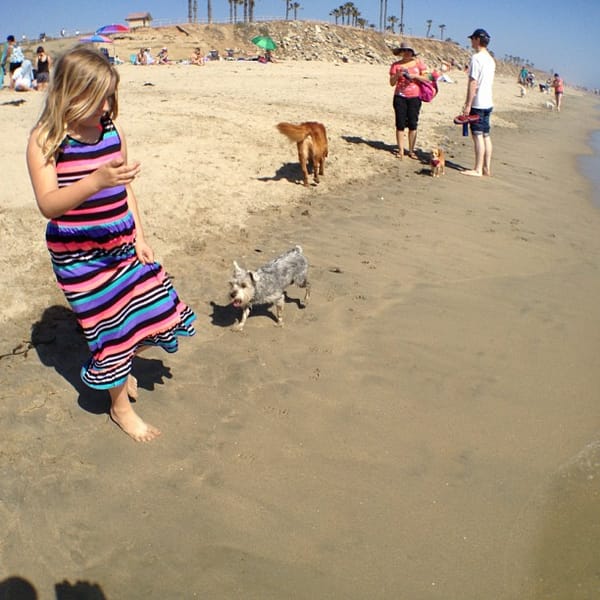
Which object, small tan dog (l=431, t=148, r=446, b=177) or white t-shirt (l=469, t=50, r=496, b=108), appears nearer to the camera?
white t-shirt (l=469, t=50, r=496, b=108)

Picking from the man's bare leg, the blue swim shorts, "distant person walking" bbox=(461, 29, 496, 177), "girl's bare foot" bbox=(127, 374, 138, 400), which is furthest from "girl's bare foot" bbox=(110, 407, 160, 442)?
the blue swim shorts

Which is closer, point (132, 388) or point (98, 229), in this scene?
point (98, 229)

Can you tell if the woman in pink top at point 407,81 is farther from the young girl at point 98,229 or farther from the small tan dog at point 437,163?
the young girl at point 98,229

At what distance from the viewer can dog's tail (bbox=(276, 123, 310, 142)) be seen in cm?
845

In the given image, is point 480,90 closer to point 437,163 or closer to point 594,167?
point 437,163

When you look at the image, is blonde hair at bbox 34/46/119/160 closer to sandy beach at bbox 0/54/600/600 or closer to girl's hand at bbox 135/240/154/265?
girl's hand at bbox 135/240/154/265

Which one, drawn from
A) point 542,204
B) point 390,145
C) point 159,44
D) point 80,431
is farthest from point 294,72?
point 159,44

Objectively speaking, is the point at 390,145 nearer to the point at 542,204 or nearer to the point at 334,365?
the point at 542,204

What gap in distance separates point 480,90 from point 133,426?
29.9 feet

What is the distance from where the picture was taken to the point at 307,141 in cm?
868

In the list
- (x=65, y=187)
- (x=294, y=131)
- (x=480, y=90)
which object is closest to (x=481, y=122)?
(x=480, y=90)

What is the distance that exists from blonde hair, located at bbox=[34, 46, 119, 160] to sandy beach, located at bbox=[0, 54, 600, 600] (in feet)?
6.45

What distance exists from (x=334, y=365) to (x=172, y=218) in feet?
11.5

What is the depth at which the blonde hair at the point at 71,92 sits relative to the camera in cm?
272
